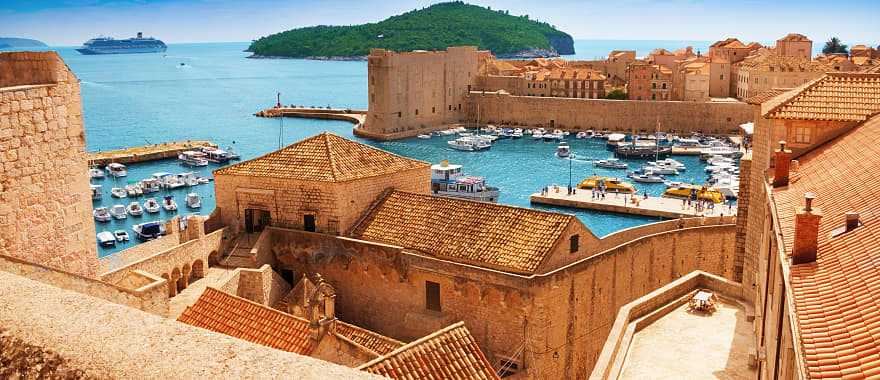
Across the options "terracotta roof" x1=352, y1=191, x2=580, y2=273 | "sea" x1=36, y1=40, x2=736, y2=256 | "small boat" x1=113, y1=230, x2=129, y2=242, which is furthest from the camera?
"sea" x1=36, y1=40, x2=736, y2=256

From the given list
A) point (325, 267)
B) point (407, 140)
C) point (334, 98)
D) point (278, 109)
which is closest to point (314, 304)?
point (325, 267)

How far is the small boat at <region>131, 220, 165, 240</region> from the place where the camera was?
34250mm

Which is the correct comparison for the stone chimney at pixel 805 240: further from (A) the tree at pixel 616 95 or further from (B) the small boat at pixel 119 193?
(A) the tree at pixel 616 95

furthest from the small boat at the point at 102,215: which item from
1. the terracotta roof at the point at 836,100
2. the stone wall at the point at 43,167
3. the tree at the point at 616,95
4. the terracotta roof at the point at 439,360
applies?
the tree at the point at 616,95

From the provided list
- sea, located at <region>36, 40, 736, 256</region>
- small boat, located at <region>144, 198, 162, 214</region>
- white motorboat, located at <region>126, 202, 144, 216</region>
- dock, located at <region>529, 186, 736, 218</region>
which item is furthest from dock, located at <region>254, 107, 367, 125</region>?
white motorboat, located at <region>126, 202, 144, 216</region>

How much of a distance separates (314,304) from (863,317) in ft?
26.7

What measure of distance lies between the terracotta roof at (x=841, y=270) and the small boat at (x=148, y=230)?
1143 inches

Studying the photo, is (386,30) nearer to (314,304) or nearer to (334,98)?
(334,98)

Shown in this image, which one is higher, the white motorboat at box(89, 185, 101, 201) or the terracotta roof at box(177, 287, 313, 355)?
the terracotta roof at box(177, 287, 313, 355)

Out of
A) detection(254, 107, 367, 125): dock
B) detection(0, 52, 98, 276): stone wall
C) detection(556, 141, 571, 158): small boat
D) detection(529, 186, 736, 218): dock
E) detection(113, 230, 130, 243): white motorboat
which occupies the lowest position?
detection(113, 230, 130, 243): white motorboat

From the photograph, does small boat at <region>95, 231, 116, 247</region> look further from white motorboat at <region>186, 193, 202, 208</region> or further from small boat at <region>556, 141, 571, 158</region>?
small boat at <region>556, 141, 571, 158</region>

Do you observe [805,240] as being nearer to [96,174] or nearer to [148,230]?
[148,230]

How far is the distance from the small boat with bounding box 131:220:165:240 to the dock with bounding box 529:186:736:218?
60.5 feet

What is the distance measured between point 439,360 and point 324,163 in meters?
6.98
